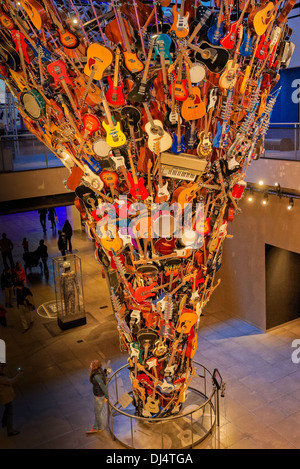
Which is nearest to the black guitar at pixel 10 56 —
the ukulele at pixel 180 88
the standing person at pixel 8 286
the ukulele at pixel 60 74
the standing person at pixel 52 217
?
the ukulele at pixel 60 74

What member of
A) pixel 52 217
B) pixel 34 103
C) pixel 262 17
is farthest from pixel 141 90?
pixel 52 217

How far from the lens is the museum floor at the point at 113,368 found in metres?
6.31

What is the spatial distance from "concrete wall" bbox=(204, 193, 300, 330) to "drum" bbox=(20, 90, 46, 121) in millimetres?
4941

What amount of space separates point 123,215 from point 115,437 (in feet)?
10.4

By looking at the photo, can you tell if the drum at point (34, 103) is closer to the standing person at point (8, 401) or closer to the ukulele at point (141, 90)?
the ukulele at point (141, 90)

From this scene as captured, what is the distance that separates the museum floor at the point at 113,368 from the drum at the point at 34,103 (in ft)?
13.6

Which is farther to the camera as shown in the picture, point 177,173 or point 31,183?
point 31,183

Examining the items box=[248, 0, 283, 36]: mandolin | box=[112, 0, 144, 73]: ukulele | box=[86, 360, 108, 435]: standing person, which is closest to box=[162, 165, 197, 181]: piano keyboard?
box=[112, 0, 144, 73]: ukulele

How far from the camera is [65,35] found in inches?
157

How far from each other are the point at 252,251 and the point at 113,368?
3.33 meters

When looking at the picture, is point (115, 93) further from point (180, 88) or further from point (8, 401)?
point (8, 401)
